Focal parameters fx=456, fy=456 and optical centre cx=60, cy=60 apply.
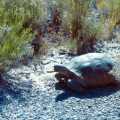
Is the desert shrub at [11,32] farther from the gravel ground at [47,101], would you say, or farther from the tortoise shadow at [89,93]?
the tortoise shadow at [89,93]

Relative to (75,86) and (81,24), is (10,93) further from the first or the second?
(81,24)

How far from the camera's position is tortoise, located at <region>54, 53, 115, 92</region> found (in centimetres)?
628

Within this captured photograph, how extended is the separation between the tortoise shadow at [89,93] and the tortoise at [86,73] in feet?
0.23

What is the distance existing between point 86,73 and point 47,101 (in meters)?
0.82

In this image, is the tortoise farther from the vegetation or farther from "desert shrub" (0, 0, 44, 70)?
the vegetation

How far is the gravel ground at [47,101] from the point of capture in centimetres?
534

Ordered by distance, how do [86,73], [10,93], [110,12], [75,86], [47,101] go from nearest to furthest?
[47,101] < [10,93] < [75,86] < [86,73] < [110,12]

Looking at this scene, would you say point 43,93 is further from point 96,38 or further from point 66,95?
point 96,38

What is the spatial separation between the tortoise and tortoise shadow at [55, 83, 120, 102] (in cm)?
7

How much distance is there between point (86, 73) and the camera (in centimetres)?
635

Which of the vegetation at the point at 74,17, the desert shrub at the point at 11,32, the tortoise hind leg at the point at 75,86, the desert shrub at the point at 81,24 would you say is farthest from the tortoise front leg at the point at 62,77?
the desert shrub at the point at 81,24

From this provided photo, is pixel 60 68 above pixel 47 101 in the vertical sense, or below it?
above

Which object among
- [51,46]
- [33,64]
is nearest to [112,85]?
[33,64]

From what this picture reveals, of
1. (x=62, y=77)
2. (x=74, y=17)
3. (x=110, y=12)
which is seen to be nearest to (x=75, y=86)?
(x=62, y=77)
